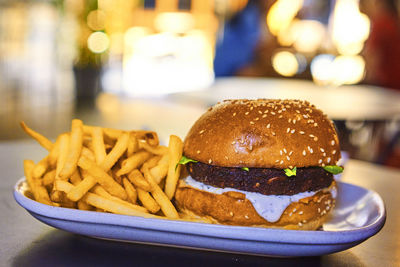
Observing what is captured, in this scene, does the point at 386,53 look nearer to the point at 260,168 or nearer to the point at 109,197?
the point at 260,168

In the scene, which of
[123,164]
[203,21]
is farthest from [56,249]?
[203,21]

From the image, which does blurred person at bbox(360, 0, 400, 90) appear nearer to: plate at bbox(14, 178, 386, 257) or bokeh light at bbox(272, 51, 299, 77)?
bokeh light at bbox(272, 51, 299, 77)

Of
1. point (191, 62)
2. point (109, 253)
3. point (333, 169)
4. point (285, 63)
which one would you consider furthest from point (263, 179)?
point (191, 62)

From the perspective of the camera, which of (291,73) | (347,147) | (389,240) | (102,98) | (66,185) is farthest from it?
(291,73)

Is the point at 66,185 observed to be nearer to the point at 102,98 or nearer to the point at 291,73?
the point at 102,98

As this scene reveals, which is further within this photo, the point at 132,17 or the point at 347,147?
the point at 132,17
